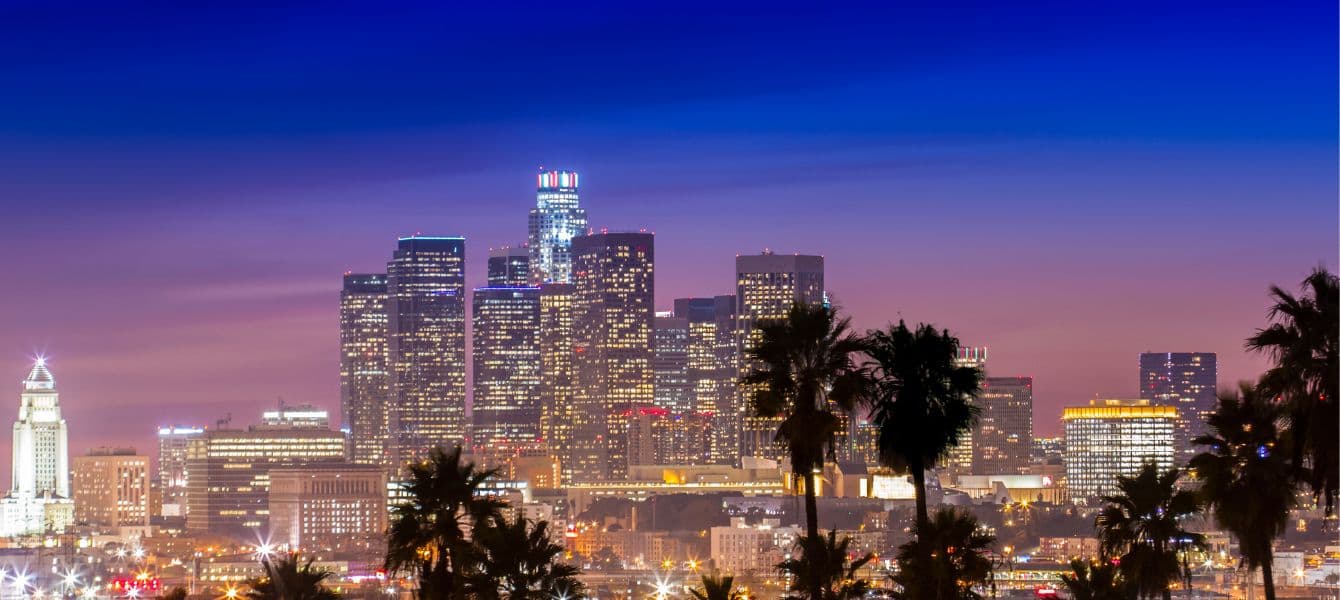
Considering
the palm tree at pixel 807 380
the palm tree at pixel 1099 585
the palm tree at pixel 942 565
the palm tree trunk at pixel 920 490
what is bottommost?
the palm tree at pixel 1099 585

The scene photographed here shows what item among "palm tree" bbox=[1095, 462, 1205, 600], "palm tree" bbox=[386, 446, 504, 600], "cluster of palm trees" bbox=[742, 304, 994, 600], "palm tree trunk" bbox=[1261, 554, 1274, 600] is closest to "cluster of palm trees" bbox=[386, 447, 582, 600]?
"palm tree" bbox=[386, 446, 504, 600]

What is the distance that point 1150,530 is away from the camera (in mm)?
47906

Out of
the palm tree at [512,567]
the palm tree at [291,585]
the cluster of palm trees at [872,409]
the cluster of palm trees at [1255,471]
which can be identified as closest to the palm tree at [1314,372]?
the cluster of palm trees at [1255,471]

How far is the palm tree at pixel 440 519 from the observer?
4462 centimetres

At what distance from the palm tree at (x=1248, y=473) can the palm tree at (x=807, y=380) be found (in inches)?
266

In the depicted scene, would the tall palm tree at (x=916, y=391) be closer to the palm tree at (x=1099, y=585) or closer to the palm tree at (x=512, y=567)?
A: the palm tree at (x=512, y=567)

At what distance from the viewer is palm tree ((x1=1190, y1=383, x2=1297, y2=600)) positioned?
140 ft

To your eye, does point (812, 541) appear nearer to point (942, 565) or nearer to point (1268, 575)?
point (942, 565)

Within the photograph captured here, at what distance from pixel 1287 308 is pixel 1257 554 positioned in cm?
1017

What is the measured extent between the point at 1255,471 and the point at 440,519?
46.3 ft

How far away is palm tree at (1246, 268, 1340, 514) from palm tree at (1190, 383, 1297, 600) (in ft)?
24.7

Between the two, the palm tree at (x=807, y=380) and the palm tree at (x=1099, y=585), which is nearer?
the palm tree at (x=807, y=380)

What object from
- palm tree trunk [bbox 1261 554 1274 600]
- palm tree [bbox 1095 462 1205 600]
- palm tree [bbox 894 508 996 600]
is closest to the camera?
palm tree trunk [bbox 1261 554 1274 600]

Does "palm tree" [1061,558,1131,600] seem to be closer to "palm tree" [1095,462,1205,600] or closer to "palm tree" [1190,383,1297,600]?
"palm tree" [1095,462,1205,600]
